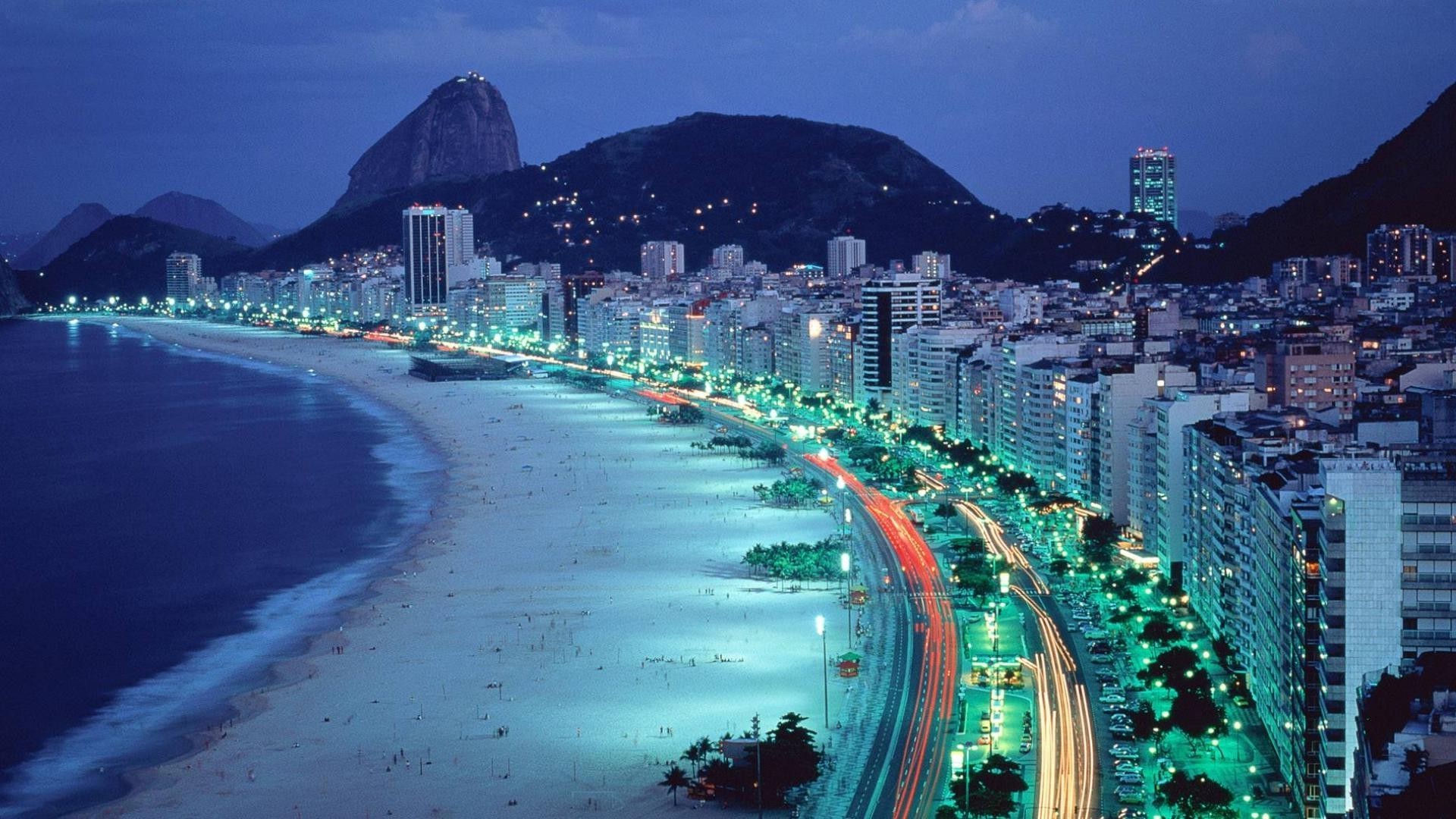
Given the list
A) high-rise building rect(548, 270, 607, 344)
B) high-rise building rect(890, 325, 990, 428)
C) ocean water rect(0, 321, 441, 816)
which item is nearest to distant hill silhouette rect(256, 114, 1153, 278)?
high-rise building rect(548, 270, 607, 344)

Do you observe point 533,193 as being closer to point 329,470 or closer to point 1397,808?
point 329,470

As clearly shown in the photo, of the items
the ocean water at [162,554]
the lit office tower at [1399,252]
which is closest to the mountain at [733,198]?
the lit office tower at [1399,252]

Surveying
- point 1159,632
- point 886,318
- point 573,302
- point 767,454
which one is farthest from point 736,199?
point 1159,632

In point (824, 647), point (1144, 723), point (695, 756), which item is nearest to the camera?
point (695, 756)

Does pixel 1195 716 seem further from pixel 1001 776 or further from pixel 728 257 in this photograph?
pixel 728 257

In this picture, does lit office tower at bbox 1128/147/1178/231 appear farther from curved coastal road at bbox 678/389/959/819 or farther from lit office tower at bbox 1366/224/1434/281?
curved coastal road at bbox 678/389/959/819

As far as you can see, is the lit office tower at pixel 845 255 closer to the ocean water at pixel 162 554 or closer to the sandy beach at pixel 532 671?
the ocean water at pixel 162 554

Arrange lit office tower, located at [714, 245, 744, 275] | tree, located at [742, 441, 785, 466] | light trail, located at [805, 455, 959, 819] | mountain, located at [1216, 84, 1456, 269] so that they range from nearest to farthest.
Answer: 1. light trail, located at [805, 455, 959, 819]
2. tree, located at [742, 441, 785, 466]
3. mountain, located at [1216, 84, 1456, 269]
4. lit office tower, located at [714, 245, 744, 275]
